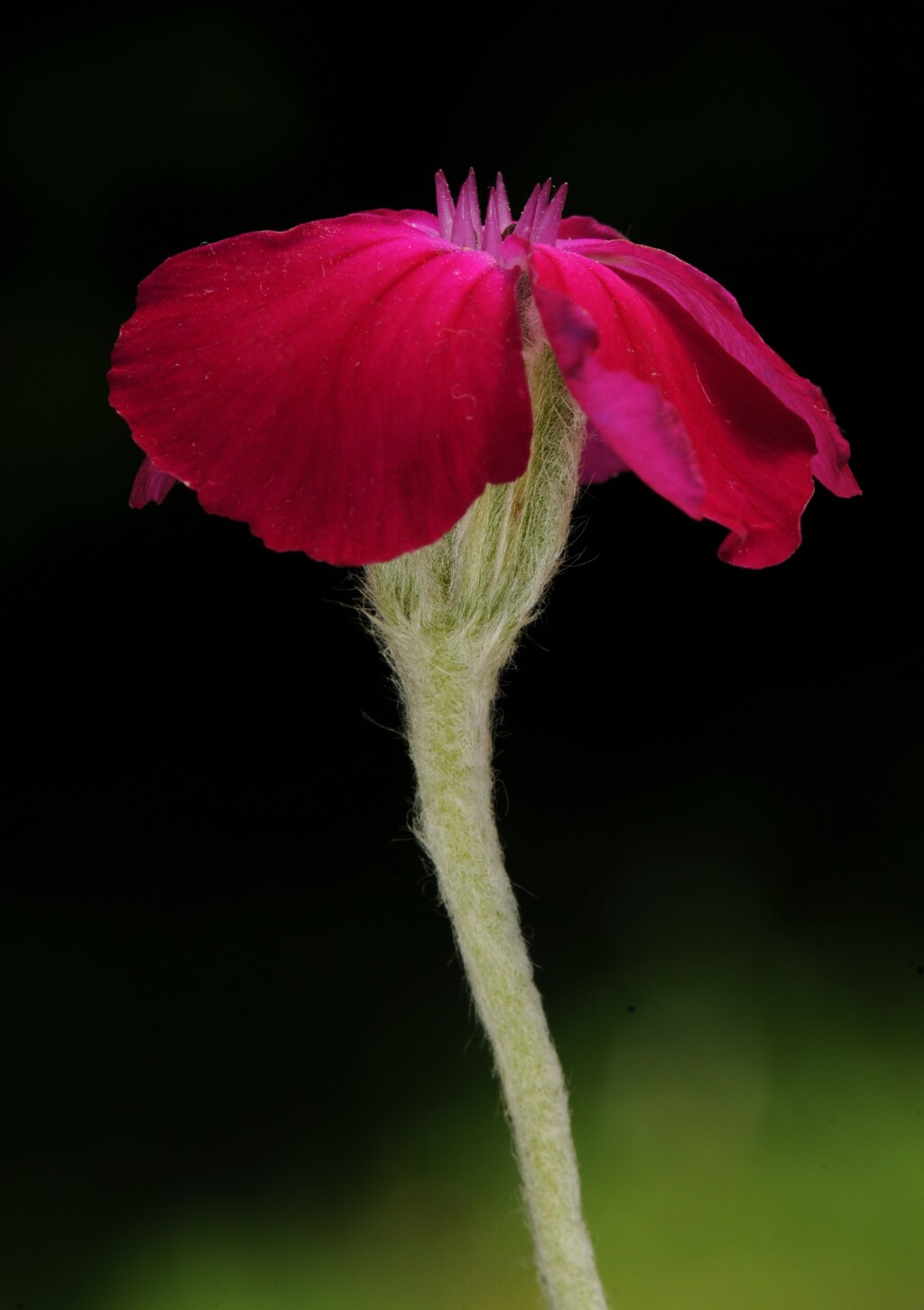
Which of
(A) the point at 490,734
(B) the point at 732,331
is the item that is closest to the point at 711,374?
(B) the point at 732,331

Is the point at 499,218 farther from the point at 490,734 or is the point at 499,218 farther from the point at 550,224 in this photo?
the point at 490,734

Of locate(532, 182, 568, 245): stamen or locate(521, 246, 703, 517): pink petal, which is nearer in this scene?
locate(521, 246, 703, 517): pink petal

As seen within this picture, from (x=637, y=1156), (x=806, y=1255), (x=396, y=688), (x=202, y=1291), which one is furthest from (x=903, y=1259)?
(x=396, y=688)

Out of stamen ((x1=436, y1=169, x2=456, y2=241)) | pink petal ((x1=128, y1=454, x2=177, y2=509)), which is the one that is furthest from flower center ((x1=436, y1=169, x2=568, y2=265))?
pink petal ((x1=128, y1=454, x2=177, y2=509))

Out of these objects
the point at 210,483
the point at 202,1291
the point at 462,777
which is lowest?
the point at 202,1291

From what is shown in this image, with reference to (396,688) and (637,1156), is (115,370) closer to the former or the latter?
(396,688)

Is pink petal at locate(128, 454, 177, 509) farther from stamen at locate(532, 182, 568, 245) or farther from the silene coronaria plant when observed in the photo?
stamen at locate(532, 182, 568, 245)

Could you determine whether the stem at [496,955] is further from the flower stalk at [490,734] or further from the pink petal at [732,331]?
the pink petal at [732,331]
